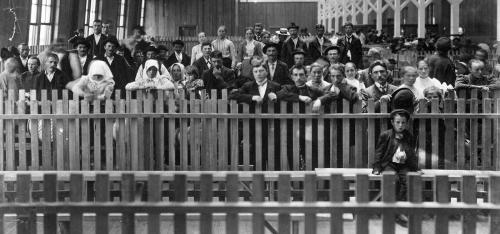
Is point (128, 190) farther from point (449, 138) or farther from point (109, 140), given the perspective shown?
point (449, 138)

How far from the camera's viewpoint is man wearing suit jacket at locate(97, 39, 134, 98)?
12.1 meters

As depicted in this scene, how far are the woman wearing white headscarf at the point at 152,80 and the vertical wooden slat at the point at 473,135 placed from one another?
410cm

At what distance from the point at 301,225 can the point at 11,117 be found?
12.6ft

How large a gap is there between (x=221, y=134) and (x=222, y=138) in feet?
0.18

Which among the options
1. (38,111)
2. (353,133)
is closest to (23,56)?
(38,111)

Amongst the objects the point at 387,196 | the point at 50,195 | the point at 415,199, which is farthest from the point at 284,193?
the point at 50,195

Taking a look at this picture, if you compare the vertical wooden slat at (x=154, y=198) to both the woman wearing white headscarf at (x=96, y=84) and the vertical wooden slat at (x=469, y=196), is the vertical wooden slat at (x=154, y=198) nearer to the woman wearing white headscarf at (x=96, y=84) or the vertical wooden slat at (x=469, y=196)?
the vertical wooden slat at (x=469, y=196)

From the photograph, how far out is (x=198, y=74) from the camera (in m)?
11.7

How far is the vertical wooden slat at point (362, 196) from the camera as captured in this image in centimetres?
389

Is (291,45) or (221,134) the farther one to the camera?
(291,45)

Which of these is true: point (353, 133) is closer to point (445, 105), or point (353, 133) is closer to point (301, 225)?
point (445, 105)

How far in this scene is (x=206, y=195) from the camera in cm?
392

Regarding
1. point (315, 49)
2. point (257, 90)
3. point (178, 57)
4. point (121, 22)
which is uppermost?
point (121, 22)

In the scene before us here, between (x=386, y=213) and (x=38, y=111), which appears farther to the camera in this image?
(x=38, y=111)
